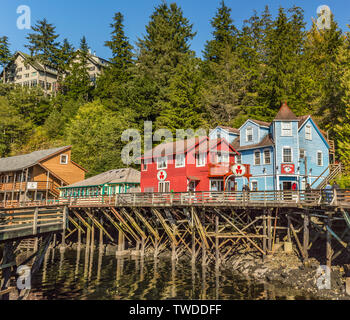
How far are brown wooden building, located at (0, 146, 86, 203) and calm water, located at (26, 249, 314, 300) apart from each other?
18.8 m

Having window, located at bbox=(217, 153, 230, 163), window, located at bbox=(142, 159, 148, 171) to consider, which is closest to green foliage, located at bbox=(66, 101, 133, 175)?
window, located at bbox=(142, 159, 148, 171)

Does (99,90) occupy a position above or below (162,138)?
above

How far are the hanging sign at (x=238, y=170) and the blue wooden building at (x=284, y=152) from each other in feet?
9.92

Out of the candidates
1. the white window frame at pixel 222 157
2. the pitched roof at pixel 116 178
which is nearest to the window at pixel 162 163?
the pitched roof at pixel 116 178

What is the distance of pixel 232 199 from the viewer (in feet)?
78.8

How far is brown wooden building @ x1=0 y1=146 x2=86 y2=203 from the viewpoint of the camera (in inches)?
1666

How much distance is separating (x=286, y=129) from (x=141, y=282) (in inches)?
792

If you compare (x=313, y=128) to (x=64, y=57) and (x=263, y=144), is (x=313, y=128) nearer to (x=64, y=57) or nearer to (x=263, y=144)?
(x=263, y=144)

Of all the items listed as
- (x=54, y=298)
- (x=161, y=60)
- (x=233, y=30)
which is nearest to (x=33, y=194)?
(x=54, y=298)

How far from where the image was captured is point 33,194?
144 ft

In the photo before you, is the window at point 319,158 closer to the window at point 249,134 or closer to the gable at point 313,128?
the gable at point 313,128

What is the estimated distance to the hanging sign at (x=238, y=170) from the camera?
27.8m
